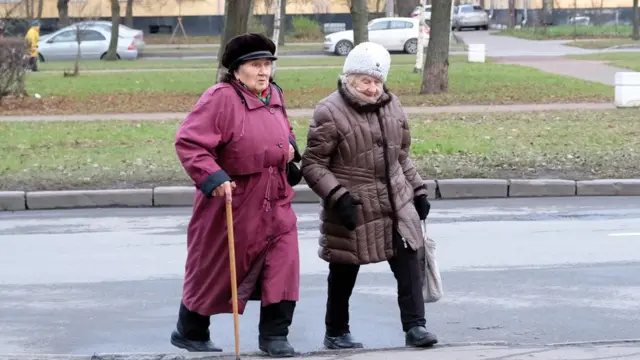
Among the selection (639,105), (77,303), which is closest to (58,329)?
(77,303)

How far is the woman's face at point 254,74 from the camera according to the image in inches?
231

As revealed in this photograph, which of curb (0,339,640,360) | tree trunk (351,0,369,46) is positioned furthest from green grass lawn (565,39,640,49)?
curb (0,339,640,360)

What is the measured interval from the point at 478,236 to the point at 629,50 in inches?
1346

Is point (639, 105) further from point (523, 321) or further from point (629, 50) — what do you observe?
point (629, 50)

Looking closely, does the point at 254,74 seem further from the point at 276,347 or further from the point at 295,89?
the point at 295,89

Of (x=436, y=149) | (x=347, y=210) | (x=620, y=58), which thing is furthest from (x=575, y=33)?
(x=347, y=210)

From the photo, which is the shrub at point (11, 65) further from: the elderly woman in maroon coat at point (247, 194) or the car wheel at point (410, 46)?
the car wheel at point (410, 46)

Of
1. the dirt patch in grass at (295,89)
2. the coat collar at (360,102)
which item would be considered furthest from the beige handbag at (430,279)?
the dirt patch in grass at (295,89)

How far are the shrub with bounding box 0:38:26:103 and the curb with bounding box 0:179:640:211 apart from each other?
10303 mm

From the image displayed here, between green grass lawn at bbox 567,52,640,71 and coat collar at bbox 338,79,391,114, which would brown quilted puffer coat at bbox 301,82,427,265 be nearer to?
coat collar at bbox 338,79,391,114

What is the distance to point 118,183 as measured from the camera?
1301cm

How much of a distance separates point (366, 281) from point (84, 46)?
38.2 meters

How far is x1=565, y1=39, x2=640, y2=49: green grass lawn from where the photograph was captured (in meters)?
45.5

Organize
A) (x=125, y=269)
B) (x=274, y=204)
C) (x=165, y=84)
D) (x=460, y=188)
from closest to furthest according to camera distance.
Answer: (x=274, y=204) < (x=125, y=269) < (x=460, y=188) < (x=165, y=84)
